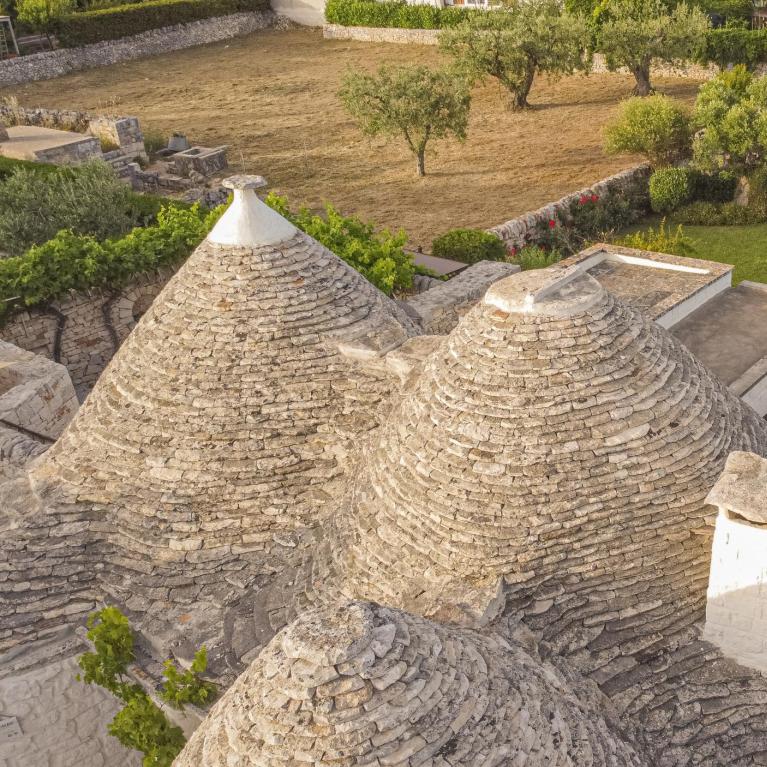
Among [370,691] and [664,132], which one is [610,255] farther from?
[370,691]

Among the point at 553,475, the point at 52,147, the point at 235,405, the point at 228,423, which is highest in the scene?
the point at 553,475

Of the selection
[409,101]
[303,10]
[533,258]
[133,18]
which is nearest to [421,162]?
[409,101]

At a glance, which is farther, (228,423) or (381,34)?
(381,34)

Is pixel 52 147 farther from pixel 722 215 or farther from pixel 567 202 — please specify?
pixel 722 215

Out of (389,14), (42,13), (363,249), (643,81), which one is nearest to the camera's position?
(363,249)

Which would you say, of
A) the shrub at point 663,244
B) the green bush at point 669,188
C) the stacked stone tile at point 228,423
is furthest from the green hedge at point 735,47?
the stacked stone tile at point 228,423

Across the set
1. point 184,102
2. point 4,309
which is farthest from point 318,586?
point 184,102

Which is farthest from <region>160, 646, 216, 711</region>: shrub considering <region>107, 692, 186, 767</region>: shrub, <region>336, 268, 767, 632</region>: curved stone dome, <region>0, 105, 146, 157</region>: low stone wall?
<region>0, 105, 146, 157</region>: low stone wall
